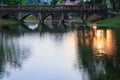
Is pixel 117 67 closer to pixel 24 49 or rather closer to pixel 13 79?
pixel 13 79

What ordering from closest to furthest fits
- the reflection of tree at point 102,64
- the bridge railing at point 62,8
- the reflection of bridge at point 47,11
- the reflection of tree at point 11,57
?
the reflection of tree at point 102,64 < the reflection of tree at point 11,57 < the bridge railing at point 62,8 < the reflection of bridge at point 47,11

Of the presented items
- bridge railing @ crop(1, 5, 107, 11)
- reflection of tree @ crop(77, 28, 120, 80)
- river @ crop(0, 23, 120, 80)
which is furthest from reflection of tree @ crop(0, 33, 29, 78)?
bridge railing @ crop(1, 5, 107, 11)

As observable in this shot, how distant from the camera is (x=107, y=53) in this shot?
148ft

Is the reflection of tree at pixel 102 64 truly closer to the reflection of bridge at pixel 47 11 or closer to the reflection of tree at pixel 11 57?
the reflection of tree at pixel 11 57

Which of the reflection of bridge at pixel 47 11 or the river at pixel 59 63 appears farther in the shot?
the reflection of bridge at pixel 47 11

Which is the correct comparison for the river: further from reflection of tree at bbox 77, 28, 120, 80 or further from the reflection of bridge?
the reflection of bridge

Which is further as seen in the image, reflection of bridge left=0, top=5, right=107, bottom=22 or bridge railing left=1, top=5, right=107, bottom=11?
reflection of bridge left=0, top=5, right=107, bottom=22

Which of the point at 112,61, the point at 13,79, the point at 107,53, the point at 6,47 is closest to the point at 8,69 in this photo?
the point at 13,79

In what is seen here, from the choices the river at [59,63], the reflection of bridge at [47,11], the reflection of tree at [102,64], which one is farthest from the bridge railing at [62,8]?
the reflection of tree at [102,64]

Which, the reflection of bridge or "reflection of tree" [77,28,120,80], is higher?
"reflection of tree" [77,28,120,80]

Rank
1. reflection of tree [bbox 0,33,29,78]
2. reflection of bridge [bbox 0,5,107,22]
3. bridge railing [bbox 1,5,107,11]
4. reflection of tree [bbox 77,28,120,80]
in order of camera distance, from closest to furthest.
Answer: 1. reflection of tree [bbox 77,28,120,80]
2. reflection of tree [bbox 0,33,29,78]
3. bridge railing [bbox 1,5,107,11]
4. reflection of bridge [bbox 0,5,107,22]

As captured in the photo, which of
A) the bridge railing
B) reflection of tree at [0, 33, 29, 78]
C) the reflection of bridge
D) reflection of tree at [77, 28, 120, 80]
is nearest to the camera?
reflection of tree at [77, 28, 120, 80]

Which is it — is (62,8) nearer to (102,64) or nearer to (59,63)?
(59,63)

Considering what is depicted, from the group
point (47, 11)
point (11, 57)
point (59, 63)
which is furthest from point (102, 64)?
point (47, 11)
